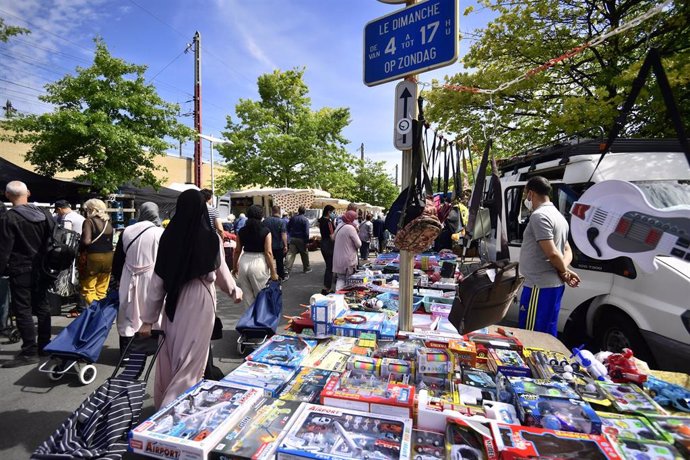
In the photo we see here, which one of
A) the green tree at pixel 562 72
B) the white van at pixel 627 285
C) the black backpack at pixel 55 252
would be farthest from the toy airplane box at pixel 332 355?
the green tree at pixel 562 72

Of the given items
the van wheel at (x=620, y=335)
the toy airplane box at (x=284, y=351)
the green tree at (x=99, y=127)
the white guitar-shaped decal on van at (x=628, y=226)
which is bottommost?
the van wheel at (x=620, y=335)

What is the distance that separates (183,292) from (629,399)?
2892mm

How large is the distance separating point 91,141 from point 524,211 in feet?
38.4

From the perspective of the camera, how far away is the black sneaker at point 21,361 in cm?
397

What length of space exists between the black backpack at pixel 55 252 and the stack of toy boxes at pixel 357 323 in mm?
3706

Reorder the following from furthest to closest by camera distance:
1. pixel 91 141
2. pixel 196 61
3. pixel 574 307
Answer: pixel 196 61
pixel 91 141
pixel 574 307

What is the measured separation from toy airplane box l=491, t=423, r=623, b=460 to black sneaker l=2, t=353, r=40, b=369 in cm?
511

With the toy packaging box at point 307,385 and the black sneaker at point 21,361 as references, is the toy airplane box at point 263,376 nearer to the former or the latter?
the toy packaging box at point 307,385

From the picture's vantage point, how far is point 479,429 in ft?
4.91

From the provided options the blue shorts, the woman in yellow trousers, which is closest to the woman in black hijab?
the blue shorts

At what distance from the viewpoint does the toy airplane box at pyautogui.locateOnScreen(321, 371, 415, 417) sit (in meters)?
1.69

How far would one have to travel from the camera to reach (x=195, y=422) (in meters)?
1.65

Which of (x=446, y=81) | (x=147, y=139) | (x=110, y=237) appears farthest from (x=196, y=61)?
(x=110, y=237)

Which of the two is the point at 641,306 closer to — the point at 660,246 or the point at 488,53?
the point at 660,246
